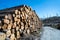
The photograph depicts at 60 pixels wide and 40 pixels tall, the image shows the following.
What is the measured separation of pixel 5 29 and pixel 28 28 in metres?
1.48

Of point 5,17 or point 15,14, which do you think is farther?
point 15,14

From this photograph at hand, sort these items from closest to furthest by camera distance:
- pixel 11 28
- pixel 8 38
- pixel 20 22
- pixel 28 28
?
1. pixel 8 38
2. pixel 11 28
3. pixel 20 22
4. pixel 28 28

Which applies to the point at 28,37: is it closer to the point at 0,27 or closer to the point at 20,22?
the point at 20,22

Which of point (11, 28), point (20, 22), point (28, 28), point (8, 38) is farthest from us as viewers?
point (28, 28)

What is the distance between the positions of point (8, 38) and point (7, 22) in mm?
582

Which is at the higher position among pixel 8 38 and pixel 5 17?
pixel 5 17

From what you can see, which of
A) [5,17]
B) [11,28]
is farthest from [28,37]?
[5,17]

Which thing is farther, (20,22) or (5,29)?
(20,22)

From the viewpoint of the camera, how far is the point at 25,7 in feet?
19.7

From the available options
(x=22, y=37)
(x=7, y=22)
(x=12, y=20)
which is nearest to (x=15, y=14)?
(x=12, y=20)

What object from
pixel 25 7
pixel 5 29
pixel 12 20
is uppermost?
pixel 25 7

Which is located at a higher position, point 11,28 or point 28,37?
point 11,28

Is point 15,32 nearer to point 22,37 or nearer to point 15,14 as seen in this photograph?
point 22,37

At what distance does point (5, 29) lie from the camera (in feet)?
15.1
